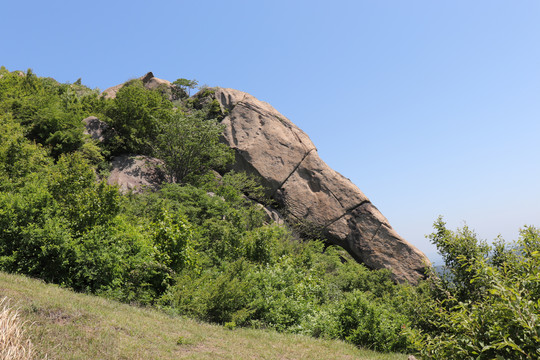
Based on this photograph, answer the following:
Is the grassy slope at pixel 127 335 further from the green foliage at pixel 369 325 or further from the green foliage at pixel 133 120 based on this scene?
the green foliage at pixel 133 120

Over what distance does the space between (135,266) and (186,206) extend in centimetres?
1095

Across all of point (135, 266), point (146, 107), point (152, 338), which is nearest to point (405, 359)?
point (152, 338)

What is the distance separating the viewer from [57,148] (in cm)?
2555

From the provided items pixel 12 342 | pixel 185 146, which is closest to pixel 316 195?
pixel 185 146

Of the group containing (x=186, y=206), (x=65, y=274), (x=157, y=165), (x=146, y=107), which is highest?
(x=146, y=107)

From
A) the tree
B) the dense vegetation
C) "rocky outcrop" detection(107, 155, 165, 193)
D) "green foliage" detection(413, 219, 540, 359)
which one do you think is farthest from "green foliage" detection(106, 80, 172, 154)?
"green foliage" detection(413, 219, 540, 359)

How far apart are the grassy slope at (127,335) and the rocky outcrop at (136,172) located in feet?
63.1

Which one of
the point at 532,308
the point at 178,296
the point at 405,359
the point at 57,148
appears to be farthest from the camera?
the point at 57,148

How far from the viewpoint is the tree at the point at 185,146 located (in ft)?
101

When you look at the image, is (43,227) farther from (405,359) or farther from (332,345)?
(405,359)

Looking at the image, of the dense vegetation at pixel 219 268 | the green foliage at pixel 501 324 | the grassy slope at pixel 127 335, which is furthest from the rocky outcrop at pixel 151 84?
the green foliage at pixel 501 324

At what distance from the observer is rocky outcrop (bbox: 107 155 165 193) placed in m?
28.5

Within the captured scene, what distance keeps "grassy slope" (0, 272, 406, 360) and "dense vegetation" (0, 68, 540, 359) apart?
4.19 feet

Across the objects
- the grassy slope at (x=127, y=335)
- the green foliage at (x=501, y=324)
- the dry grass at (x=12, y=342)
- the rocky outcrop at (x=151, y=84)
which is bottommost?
the grassy slope at (x=127, y=335)
